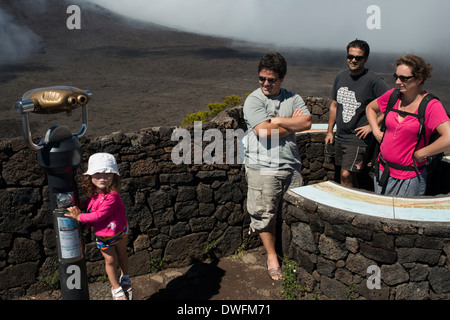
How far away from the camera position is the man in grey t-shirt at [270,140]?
14.2 ft

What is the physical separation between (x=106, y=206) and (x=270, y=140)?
1.63m

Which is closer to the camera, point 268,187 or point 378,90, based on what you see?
point 268,187

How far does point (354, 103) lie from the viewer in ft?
16.6

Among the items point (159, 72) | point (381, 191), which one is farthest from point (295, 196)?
point (159, 72)

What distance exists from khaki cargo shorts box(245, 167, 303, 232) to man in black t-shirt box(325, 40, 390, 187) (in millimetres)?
880

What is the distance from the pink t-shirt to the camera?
3996mm

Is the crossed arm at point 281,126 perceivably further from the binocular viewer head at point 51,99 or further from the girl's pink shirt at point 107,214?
the binocular viewer head at point 51,99

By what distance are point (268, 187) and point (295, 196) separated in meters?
0.27

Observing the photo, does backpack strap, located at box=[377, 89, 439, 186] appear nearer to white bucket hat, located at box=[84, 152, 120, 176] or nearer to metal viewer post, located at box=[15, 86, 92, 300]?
white bucket hat, located at box=[84, 152, 120, 176]

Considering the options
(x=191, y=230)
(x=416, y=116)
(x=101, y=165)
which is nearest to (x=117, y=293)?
(x=101, y=165)

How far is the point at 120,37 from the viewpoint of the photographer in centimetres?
3133

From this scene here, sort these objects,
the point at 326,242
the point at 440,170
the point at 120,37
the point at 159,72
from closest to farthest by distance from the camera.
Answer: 1. the point at 326,242
2. the point at 440,170
3. the point at 159,72
4. the point at 120,37

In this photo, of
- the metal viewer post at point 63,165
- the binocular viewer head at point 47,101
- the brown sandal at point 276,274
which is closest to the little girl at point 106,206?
the metal viewer post at point 63,165

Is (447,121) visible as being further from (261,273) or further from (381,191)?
(261,273)
